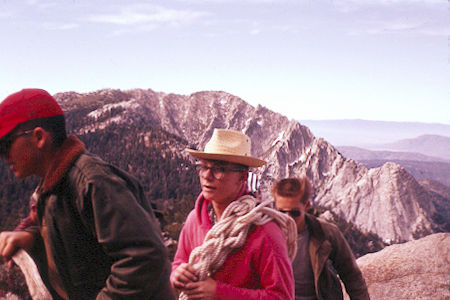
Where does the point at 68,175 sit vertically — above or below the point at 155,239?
above

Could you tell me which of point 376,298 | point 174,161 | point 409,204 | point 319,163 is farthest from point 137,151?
point 376,298

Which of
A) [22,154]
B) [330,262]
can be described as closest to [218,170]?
[22,154]

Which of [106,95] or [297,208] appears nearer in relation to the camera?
[297,208]

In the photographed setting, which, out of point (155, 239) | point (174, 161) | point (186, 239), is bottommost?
point (174, 161)

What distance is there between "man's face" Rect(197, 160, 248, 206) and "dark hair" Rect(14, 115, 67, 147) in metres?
1.06

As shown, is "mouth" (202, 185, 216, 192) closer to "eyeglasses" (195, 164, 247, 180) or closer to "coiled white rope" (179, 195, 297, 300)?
"eyeglasses" (195, 164, 247, 180)

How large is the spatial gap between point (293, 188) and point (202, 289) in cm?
169

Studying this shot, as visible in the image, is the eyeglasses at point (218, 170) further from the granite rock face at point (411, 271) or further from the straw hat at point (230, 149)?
the granite rock face at point (411, 271)

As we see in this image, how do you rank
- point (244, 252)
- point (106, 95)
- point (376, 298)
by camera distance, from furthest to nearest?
point (106, 95)
point (376, 298)
point (244, 252)

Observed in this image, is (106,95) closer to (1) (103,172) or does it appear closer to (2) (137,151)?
(2) (137,151)

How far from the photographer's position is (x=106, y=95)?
126 meters

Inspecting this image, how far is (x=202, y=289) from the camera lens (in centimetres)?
253

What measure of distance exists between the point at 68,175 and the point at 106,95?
5103 inches

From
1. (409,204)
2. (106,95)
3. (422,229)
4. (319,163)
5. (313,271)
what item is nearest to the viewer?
(313,271)
